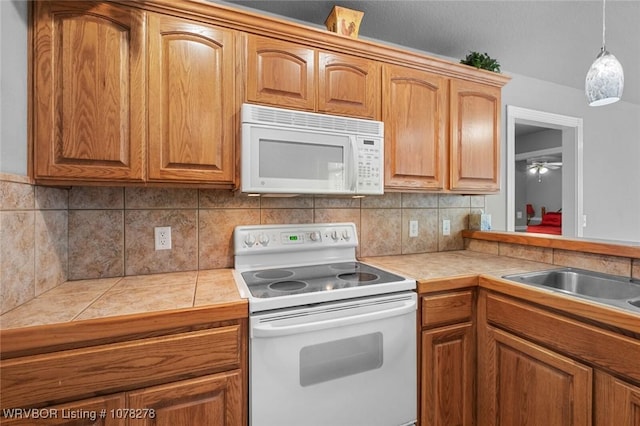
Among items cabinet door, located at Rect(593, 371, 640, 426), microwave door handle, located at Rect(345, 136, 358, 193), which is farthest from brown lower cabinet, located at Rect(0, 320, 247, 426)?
cabinet door, located at Rect(593, 371, 640, 426)

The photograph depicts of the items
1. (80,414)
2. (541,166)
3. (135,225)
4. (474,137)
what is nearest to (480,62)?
(474,137)

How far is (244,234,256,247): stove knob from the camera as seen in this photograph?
5.53 feet

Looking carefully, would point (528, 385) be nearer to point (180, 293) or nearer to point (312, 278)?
point (312, 278)

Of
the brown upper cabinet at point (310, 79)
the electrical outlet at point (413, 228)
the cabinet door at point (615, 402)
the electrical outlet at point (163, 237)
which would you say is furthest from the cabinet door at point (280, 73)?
the cabinet door at point (615, 402)

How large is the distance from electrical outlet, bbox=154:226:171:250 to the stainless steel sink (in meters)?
1.71

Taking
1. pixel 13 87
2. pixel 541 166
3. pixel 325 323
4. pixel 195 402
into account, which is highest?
pixel 541 166

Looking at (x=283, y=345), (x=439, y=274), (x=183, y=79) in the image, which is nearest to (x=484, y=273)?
(x=439, y=274)

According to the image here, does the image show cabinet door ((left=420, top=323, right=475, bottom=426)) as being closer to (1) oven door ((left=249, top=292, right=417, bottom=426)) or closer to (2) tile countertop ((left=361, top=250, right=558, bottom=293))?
(1) oven door ((left=249, top=292, right=417, bottom=426))

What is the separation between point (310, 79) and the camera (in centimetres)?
155

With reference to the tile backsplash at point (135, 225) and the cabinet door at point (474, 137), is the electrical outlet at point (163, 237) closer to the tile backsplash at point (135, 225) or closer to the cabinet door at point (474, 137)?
the tile backsplash at point (135, 225)

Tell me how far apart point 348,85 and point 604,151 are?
3407 millimetres

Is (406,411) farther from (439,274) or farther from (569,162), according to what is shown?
(569,162)

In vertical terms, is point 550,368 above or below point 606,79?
below

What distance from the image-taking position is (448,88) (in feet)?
6.23
